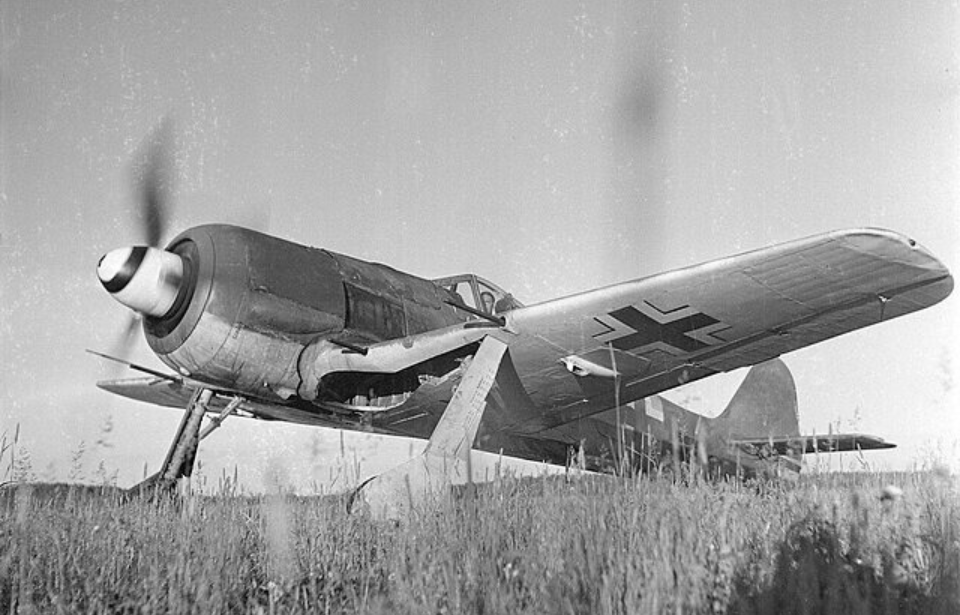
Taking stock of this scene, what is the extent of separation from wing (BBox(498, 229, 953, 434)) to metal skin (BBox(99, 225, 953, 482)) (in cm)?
2

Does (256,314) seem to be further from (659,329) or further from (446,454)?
(659,329)

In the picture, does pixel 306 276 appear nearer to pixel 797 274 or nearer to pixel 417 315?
pixel 417 315

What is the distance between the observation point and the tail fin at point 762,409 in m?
12.3

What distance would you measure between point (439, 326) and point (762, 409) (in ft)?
23.1

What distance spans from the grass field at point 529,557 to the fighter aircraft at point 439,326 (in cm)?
199

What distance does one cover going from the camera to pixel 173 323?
6.54 meters

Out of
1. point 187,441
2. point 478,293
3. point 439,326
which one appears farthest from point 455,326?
point 187,441

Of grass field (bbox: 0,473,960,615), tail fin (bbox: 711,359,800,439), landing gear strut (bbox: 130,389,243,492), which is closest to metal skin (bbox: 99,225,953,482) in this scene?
landing gear strut (bbox: 130,389,243,492)

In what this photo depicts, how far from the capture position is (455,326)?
22.0 feet

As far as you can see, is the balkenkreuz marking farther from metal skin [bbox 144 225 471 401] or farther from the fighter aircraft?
metal skin [bbox 144 225 471 401]

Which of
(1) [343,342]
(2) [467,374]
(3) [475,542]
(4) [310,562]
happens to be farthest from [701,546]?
(1) [343,342]

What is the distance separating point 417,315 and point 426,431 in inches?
56.3

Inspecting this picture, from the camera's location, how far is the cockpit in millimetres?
8391

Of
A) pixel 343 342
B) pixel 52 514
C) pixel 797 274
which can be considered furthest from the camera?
pixel 343 342
